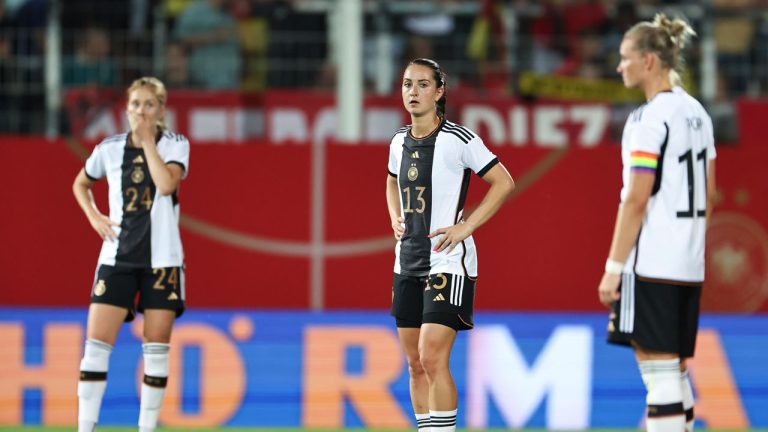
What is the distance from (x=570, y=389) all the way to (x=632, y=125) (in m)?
3.31

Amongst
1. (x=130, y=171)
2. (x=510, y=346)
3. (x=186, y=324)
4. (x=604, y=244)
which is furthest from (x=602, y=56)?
(x=130, y=171)

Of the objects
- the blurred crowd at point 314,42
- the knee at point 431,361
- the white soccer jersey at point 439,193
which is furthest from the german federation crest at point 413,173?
the blurred crowd at point 314,42

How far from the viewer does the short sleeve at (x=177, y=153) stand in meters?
7.12

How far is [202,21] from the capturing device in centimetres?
1127

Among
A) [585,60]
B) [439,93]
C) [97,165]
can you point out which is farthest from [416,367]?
[585,60]

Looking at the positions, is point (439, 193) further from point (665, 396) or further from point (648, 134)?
point (665, 396)

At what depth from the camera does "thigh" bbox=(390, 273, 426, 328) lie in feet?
20.8

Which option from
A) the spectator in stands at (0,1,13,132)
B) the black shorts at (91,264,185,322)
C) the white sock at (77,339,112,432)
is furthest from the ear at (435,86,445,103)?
the spectator in stands at (0,1,13,132)

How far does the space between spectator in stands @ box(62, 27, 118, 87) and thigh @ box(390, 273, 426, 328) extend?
5.13m

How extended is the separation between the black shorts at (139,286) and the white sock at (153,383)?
0.22 meters

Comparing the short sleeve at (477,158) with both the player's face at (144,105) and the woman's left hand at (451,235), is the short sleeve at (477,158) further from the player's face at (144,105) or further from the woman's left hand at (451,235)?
the player's face at (144,105)

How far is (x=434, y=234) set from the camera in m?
6.19

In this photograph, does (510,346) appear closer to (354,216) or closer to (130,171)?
(354,216)

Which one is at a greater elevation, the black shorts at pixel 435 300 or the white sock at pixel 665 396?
the black shorts at pixel 435 300
